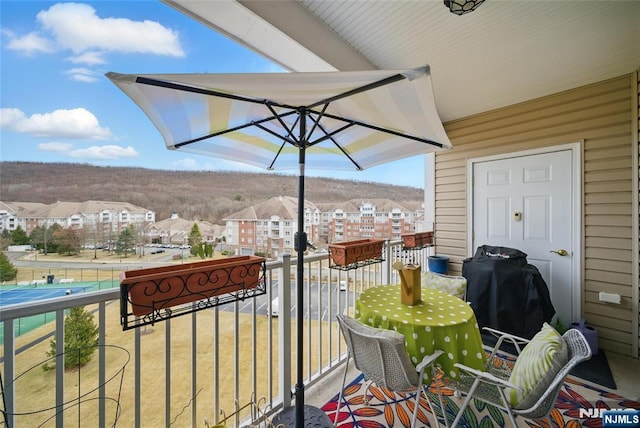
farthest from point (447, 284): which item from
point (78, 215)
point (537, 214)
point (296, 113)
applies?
point (78, 215)

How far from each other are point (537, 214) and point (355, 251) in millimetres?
2669

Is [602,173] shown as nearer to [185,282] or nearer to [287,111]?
[287,111]

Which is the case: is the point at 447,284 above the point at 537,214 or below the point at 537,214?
below

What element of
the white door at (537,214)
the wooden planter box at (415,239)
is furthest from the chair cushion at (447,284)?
the white door at (537,214)

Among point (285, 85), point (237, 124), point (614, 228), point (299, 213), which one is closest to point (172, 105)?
point (237, 124)

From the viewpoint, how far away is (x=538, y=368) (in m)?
1.35

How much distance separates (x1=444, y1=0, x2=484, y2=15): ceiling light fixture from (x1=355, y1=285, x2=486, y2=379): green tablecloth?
2177 millimetres

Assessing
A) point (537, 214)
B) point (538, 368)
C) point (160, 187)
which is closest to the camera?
point (538, 368)

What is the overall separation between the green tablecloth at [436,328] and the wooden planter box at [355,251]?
1.44 feet

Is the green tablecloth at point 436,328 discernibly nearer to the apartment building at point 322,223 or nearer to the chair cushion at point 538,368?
the chair cushion at point 538,368

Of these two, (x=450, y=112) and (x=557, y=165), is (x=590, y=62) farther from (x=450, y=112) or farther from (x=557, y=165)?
(x=450, y=112)

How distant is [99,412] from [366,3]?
3073mm

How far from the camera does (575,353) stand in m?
1.36

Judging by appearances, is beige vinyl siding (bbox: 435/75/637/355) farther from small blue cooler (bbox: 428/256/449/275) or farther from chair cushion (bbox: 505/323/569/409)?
chair cushion (bbox: 505/323/569/409)
